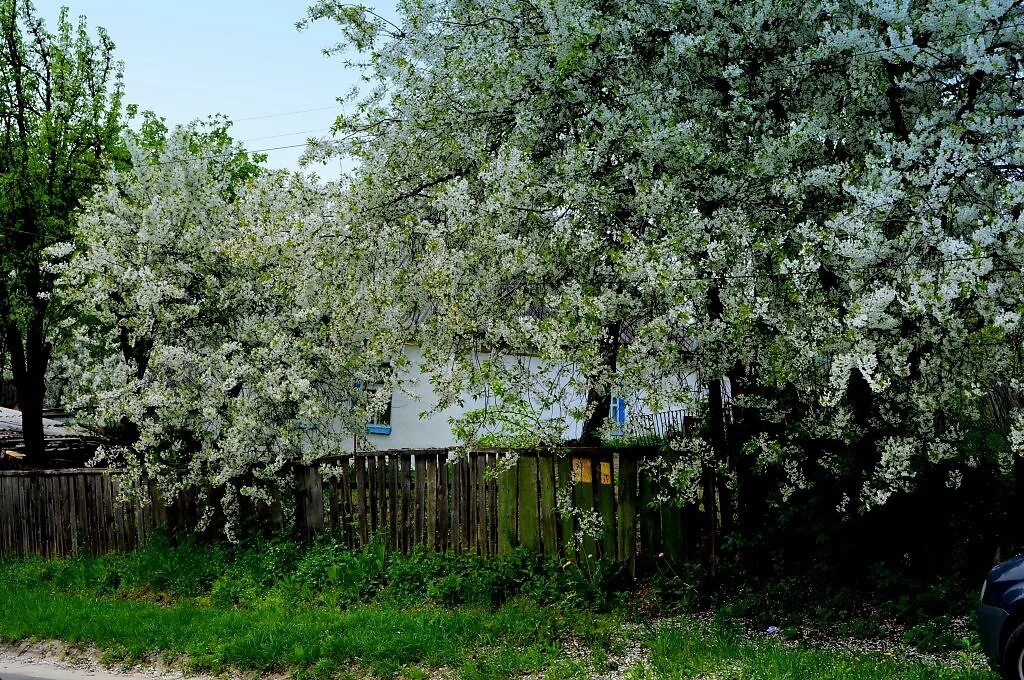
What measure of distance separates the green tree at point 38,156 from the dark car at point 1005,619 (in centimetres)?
1943

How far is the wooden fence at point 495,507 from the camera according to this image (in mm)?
9656

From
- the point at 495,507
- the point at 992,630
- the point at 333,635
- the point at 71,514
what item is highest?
the point at 495,507

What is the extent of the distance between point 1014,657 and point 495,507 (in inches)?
239

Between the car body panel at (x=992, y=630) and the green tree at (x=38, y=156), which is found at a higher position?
the green tree at (x=38, y=156)

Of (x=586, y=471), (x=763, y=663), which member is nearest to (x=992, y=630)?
(x=763, y=663)

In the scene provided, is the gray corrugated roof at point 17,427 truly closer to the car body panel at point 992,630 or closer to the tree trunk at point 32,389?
the tree trunk at point 32,389

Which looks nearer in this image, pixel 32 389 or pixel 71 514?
pixel 71 514

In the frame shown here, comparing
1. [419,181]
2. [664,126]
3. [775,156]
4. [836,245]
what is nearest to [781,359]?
[836,245]

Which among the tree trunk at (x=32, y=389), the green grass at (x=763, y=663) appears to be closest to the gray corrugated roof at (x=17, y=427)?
the tree trunk at (x=32, y=389)

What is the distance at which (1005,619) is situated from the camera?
225 inches

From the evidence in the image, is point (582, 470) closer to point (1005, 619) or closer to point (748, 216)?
point (748, 216)

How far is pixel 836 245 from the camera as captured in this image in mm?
7246

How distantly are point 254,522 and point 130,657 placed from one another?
13.1 feet

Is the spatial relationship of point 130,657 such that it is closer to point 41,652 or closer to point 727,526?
point 41,652
